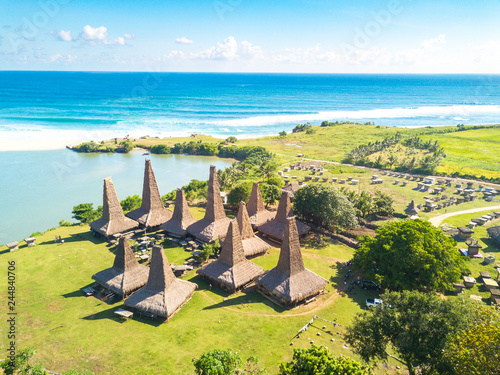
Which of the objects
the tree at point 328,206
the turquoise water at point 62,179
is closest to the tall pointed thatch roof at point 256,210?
the tree at point 328,206

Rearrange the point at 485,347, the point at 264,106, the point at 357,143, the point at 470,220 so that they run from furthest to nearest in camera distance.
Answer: the point at 264,106
the point at 357,143
the point at 470,220
the point at 485,347

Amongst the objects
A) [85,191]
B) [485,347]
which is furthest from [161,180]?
[485,347]

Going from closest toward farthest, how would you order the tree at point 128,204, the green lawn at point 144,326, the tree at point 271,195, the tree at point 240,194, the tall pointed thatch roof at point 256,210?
the green lawn at point 144,326 < the tall pointed thatch roof at point 256,210 < the tree at point 240,194 < the tree at point 128,204 < the tree at point 271,195

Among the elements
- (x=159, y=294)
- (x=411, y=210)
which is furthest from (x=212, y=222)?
(x=411, y=210)

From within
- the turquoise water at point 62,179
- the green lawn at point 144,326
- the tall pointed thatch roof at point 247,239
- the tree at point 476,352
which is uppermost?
the tree at point 476,352

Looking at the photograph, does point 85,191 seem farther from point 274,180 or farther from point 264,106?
point 264,106

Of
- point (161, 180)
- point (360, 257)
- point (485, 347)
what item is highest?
point (485, 347)

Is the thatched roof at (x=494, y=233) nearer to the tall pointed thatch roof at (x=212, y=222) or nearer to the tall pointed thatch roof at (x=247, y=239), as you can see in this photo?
the tall pointed thatch roof at (x=247, y=239)
